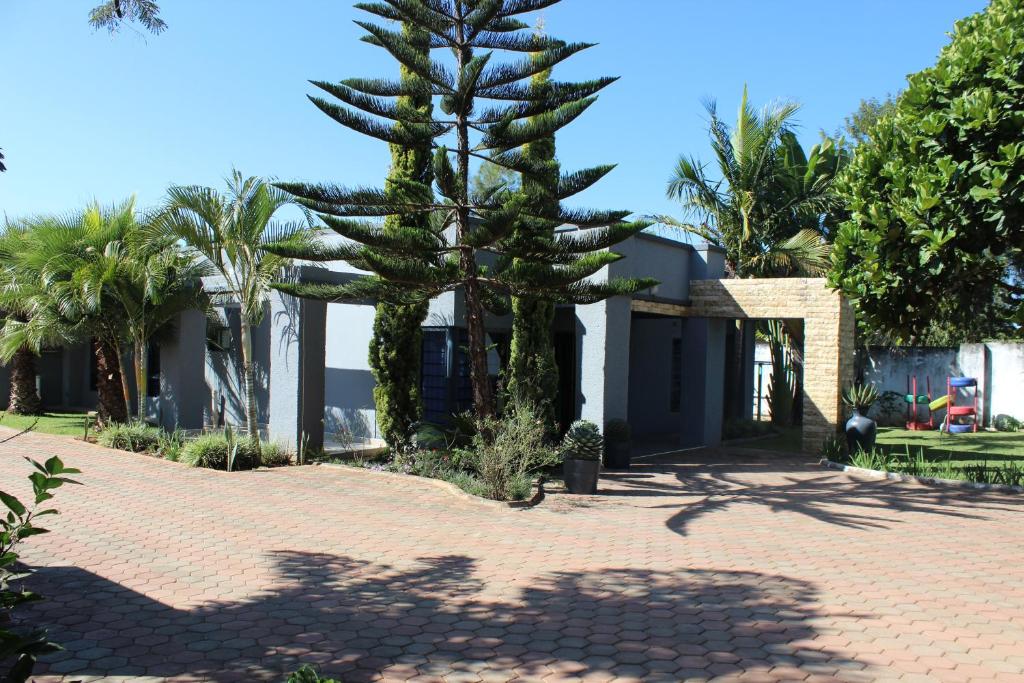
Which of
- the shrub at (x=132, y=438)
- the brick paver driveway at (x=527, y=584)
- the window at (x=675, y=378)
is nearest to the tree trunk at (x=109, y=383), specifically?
the shrub at (x=132, y=438)

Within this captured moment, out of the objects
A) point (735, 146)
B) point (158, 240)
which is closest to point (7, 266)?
point (158, 240)

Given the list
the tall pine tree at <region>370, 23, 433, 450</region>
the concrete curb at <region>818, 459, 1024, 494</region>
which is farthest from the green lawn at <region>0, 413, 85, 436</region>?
the concrete curb at <region>818, 459, 1024, 494</region>

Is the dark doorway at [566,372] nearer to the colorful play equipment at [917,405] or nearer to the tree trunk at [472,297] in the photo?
the tree trunk at [472,297]

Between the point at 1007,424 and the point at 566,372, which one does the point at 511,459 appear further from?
the point at 1007,424

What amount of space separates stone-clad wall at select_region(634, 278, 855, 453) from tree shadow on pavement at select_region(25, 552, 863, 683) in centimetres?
849

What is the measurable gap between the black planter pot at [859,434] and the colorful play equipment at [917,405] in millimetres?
7404

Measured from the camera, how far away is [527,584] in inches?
256

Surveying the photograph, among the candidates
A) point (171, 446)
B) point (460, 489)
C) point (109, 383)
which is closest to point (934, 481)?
point (460, 489)

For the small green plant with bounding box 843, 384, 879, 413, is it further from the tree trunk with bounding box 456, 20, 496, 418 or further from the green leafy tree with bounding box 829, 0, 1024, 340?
the tree trunk with bounding box 456, 20, 496, 418

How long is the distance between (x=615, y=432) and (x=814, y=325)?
4748 millimetres

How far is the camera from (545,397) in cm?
1269

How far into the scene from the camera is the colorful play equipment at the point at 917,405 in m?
19.9

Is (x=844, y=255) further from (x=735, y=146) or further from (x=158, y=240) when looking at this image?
(x=158, y=240)

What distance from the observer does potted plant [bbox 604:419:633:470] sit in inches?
494
